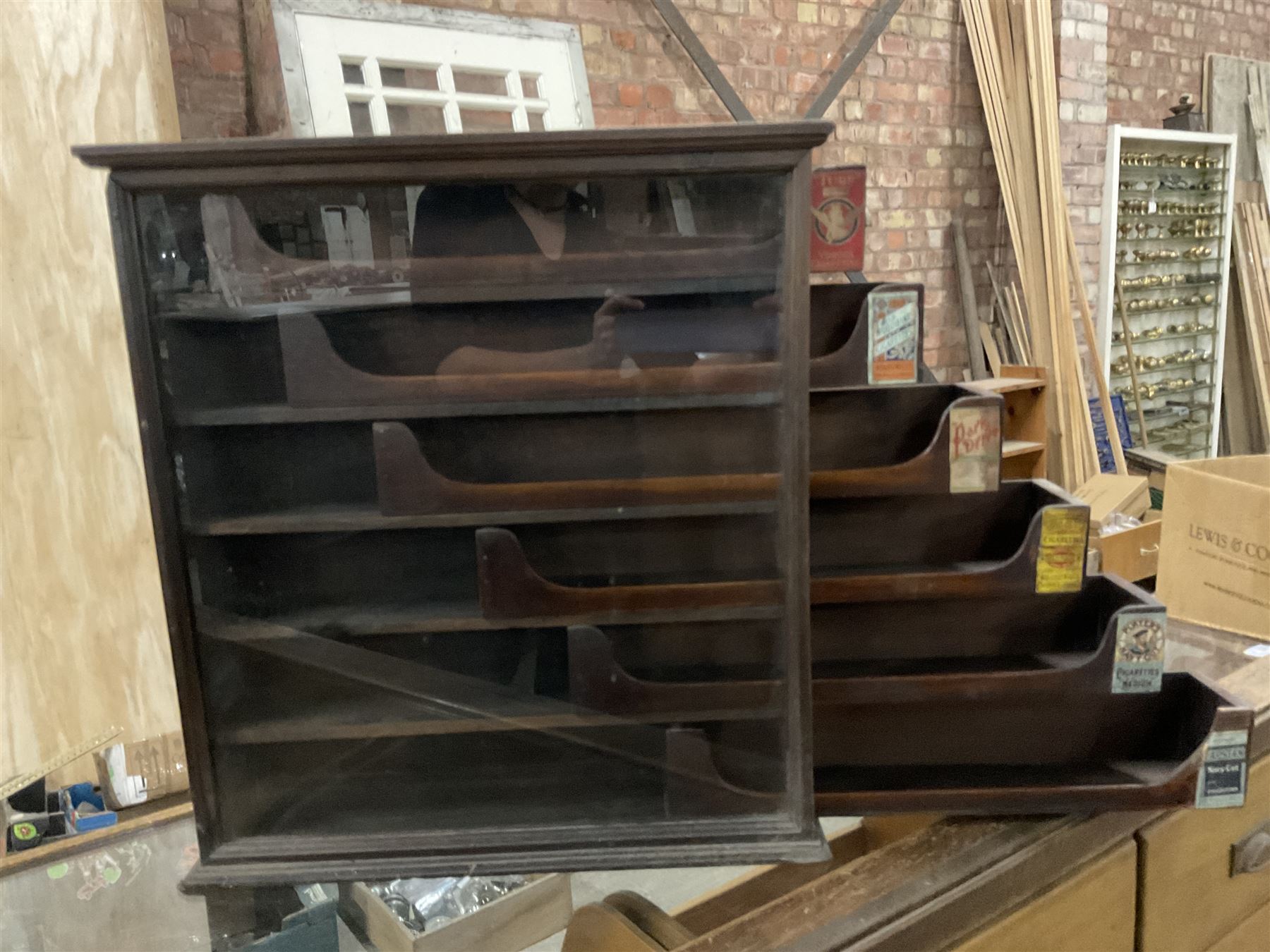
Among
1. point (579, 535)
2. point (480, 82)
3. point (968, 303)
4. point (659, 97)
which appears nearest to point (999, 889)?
point (579, 535)

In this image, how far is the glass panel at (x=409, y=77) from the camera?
1.88 meters

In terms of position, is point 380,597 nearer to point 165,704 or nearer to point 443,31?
point 165,704

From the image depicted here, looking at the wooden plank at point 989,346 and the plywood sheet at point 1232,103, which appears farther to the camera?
the plywood sheet at point 1232,103

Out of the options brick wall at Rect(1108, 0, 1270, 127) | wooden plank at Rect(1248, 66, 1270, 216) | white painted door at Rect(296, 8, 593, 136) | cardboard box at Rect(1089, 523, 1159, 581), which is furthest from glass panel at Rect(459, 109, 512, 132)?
wooden plank at Rect(1248, 66, 1270, 216)

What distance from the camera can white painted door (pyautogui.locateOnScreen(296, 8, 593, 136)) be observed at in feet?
5.92

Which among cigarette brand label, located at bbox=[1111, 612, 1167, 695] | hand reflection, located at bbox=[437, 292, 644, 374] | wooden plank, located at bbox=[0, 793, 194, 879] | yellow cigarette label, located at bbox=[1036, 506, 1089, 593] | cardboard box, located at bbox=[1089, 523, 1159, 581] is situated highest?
hand reflection, located at bbox=[437, 292, 644, 374]

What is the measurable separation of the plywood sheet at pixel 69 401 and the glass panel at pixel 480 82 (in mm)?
687

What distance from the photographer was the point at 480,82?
2008 millimetres

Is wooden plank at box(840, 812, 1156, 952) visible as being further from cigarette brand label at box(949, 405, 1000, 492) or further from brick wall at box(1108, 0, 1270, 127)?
brick wall at box(1108, 0, 1270, 127)

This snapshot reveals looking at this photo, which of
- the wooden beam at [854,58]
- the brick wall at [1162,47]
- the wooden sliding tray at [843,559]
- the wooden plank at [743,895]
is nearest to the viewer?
the wooden sliding tray at [843,559]

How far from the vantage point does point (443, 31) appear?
1.96 metres

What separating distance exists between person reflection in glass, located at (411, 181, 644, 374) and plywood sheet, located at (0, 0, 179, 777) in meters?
0.95

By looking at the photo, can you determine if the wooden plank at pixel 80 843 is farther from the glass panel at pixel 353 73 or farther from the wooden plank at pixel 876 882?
the glass panel at pixel 353 73

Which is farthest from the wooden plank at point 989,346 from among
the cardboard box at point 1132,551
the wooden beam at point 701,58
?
the wooden beam at point 701,58
